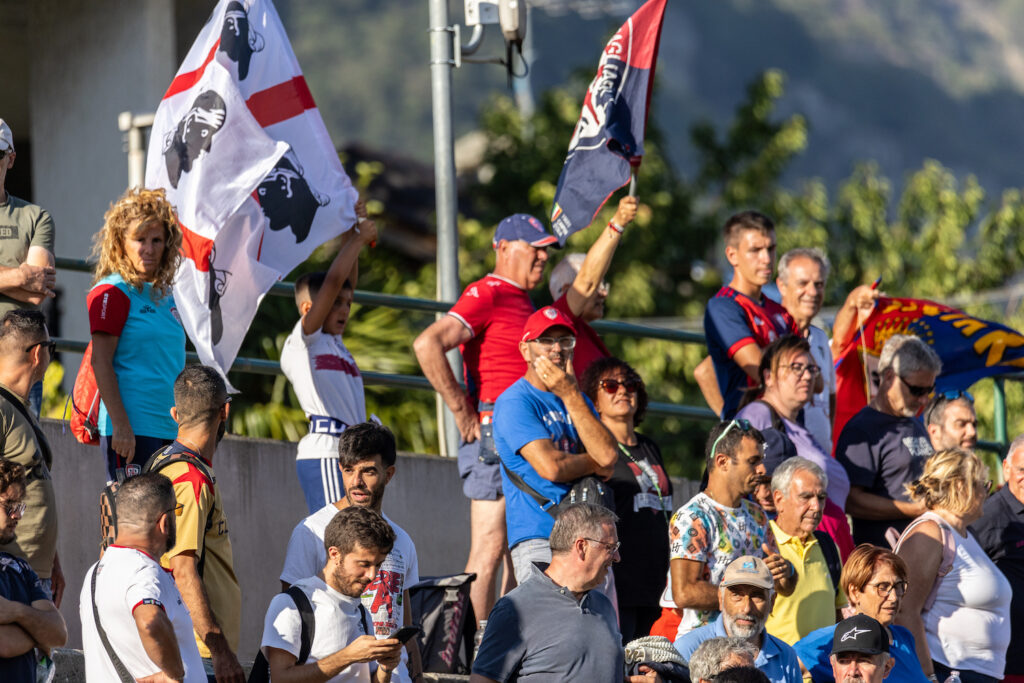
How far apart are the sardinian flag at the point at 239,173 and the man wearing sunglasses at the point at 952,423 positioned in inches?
127

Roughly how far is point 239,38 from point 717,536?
3591 mm

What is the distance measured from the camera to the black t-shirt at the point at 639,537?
24.4 feet

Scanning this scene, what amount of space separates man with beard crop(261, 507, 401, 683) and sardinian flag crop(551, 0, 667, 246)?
2946 mm

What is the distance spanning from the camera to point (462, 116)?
150625 mm

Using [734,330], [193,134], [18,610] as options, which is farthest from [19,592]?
[734,330]

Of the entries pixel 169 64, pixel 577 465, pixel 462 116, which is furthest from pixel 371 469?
pixel 462 116

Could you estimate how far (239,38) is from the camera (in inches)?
345

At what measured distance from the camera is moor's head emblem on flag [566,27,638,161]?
29.7 feet

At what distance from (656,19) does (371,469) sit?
3.72 m

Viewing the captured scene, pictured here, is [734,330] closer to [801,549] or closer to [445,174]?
[801,549]

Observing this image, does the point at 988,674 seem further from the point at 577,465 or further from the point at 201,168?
the point at 201,168

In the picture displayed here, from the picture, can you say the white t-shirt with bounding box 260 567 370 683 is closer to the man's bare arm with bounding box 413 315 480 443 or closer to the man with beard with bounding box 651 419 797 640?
the man with beard with bounding box 651 419 797 640

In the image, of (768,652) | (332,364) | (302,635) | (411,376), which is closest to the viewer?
(302,635)

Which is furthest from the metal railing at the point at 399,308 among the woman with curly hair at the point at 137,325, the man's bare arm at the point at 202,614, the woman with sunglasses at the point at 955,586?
the man's bare arm at the point at 202,614
